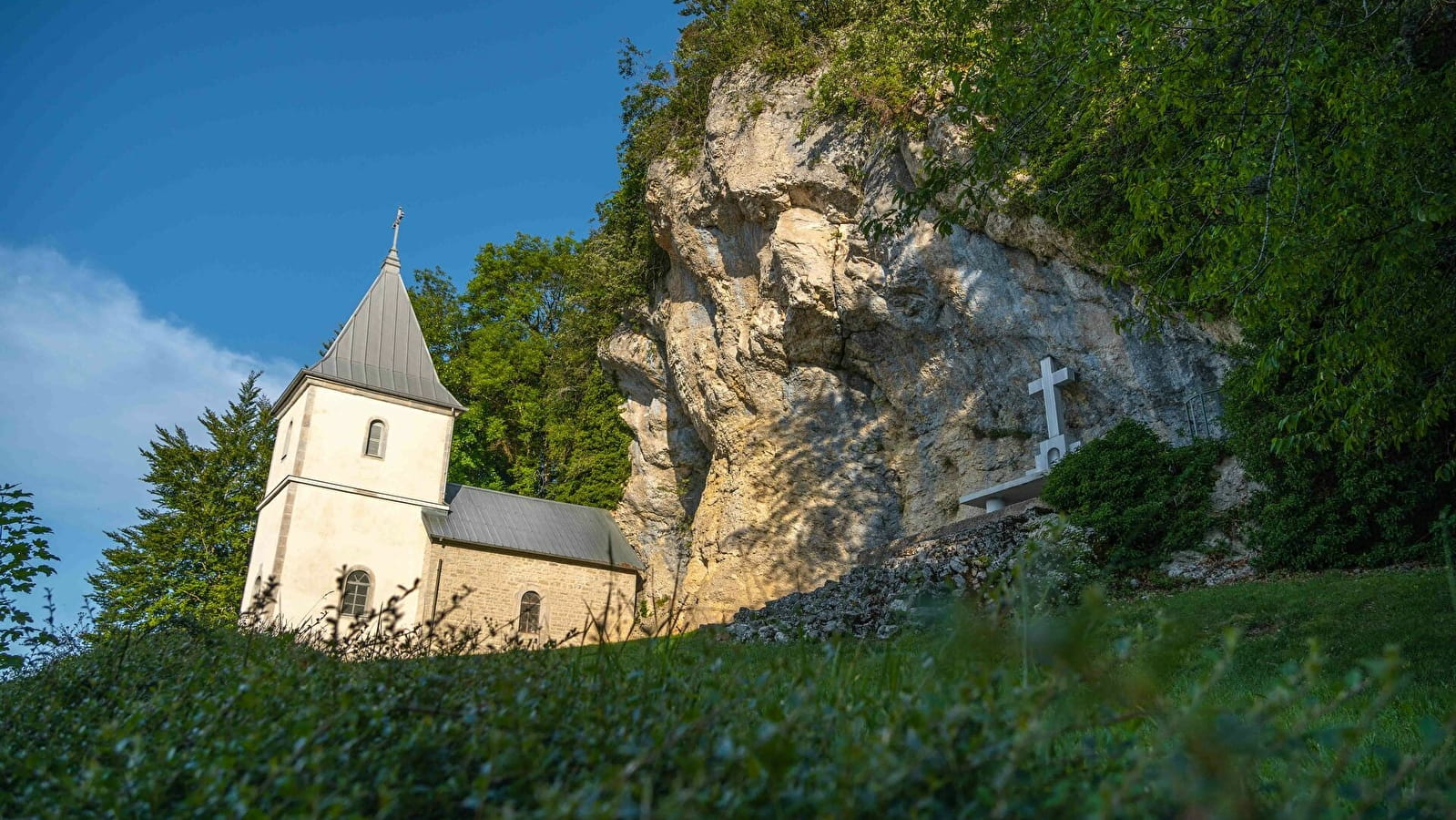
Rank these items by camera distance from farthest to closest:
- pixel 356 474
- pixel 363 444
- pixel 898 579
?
pixel 363 444 → pixel 356 474 → pixel 898 579

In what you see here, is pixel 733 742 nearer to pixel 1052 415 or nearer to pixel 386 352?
pixel 1052 415

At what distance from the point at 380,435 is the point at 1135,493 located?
17.2 meters

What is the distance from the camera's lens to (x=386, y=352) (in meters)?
24.5

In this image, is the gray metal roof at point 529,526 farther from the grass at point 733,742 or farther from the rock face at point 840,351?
the grass at point 733,742

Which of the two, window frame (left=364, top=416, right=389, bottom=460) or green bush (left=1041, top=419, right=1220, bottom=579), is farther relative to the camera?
window frame (left=364, top=416, right=389, bottom=460)

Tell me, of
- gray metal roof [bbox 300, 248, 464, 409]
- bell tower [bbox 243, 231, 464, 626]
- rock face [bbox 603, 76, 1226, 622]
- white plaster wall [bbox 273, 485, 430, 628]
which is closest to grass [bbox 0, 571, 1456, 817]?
rock face [bbox 603, 76, 1226, 622]

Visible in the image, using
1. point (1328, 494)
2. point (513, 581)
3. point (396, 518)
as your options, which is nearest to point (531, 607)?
point (513, 581)

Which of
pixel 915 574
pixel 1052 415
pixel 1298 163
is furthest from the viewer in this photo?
pixel 1052 415

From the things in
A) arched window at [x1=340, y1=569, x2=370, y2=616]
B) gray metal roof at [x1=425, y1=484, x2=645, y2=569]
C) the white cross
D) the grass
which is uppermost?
gray metal roof at [x1=425, y1=484, x2=645, y2=569]

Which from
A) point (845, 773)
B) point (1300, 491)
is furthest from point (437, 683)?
point (1300, 491)

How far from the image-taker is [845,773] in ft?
5.55

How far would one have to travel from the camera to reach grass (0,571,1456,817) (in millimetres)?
1685

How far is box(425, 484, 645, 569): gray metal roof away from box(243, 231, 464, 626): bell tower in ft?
2.22

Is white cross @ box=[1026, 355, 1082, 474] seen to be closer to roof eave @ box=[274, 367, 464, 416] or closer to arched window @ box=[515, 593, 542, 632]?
arched window @ box=[515, 593, 542, 632]
